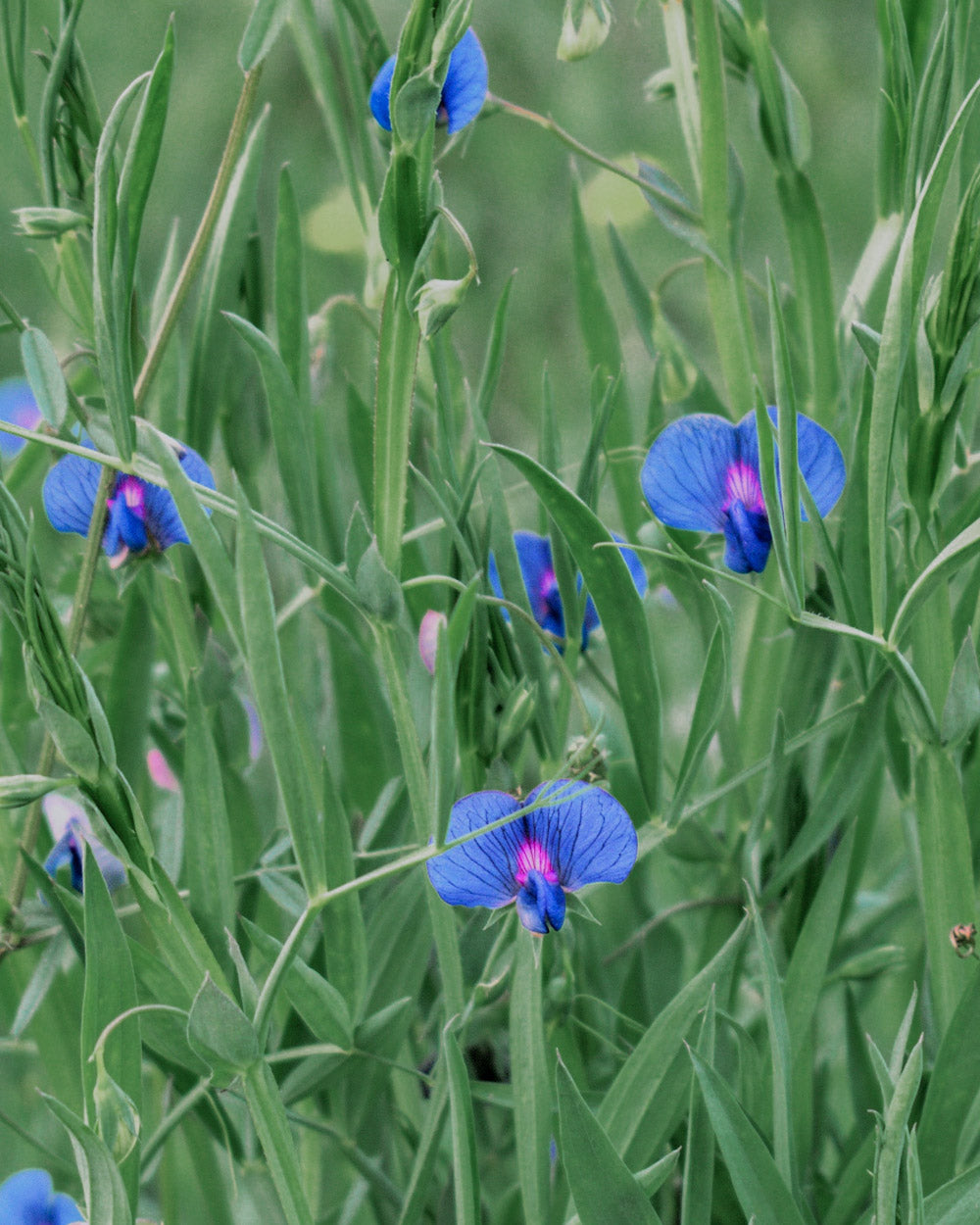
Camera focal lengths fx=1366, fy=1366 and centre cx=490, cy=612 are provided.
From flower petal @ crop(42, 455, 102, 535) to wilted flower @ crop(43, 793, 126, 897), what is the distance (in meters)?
0.10

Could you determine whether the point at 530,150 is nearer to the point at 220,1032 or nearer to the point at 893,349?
the point at 893,349

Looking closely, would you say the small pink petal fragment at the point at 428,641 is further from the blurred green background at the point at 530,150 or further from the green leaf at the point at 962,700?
the blurred green background at the point at 530,150

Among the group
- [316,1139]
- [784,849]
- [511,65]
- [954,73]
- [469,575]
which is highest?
[511,65]

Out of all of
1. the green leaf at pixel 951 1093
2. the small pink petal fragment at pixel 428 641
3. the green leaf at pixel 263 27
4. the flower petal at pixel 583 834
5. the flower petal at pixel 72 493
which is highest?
the green leaf at pixel 263 27

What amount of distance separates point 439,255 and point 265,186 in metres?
1.43

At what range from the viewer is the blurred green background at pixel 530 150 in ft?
5.44

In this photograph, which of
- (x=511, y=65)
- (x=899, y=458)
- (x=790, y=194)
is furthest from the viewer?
(x=511, y=65)

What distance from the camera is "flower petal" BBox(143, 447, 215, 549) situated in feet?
1.42

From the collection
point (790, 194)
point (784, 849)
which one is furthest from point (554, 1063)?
point (790, 194)

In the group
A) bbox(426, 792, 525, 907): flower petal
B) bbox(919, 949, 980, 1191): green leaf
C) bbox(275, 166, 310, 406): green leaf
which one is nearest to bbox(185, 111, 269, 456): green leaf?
bbox(275, 166, 310, 406): green leaf

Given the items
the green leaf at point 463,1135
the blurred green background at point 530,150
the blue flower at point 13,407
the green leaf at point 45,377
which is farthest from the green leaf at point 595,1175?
the blurred green background at point 530,150

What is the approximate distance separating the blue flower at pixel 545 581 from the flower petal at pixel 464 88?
6.5 inches

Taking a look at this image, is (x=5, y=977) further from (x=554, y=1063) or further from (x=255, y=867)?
(x=554, y=1063)

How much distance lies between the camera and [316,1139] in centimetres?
56
